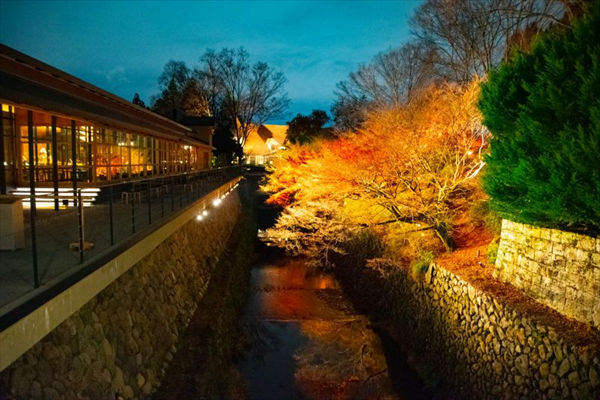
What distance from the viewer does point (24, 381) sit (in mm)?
4496

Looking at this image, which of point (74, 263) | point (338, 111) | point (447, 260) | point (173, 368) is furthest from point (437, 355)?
point (338, 111)

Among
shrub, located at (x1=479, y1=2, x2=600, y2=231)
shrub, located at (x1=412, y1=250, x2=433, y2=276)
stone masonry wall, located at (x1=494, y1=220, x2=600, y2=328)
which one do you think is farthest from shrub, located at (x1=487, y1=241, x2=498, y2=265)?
shrub, located at (x1=412, y1=250, x2=433, y2=276)

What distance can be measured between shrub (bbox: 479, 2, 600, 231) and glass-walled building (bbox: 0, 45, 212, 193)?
9.71 meters

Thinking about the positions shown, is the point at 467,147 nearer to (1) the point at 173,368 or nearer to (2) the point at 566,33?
(2) the point at 566,33

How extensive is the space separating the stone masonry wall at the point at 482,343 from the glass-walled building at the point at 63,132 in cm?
1000

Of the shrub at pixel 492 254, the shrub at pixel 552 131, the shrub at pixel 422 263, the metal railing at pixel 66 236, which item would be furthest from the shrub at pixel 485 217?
the metal railing at pixel 66 236

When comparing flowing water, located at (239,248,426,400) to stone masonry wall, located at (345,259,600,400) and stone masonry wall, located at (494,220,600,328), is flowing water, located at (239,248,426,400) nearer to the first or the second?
stone masonry wall, located at (345,259,600,400)

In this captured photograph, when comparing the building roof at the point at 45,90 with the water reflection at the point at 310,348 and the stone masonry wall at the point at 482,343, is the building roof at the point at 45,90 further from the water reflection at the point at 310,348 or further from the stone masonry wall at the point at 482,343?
the stone masonry wall at the point at 482,343

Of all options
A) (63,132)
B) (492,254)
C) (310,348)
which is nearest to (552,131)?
(492,254)

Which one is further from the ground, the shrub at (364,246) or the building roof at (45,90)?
the building roof at (45,90)

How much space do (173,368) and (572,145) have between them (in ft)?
27.8

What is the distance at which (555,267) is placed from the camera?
6.97m

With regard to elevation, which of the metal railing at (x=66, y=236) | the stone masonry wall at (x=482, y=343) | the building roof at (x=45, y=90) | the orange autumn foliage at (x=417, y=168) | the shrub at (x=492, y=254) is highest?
the building roof at (x=45, y=90)

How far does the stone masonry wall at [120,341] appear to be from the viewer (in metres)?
4.80
